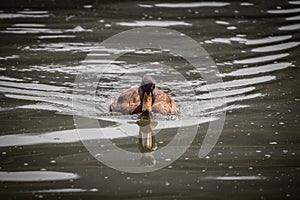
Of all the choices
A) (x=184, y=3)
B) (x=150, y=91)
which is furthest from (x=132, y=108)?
(x=184, y=3)

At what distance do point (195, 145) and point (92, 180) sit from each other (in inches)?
66.4

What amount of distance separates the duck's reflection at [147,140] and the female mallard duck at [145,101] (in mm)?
165

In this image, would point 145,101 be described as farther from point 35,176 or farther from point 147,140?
point 35,176

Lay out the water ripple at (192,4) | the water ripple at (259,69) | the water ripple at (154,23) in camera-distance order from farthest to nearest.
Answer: the water ripple at (192,4), the water ripple at (154,23), the water ripple at (259,69)

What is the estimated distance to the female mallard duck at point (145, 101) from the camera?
1011 cm

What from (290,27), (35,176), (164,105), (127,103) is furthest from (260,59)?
(35,176)

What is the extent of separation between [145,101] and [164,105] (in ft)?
0.94

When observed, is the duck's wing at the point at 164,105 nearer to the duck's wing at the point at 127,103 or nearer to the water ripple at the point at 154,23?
the duck's wing at the point at 127,103

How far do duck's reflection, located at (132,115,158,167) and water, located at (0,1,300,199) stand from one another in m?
0.12

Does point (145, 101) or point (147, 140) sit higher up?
point (145, 101)

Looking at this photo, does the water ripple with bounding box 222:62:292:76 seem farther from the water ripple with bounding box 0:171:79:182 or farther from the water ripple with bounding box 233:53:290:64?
the water ripple with bounding box 0:171:79:182

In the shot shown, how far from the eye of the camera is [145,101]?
1007 centimetres

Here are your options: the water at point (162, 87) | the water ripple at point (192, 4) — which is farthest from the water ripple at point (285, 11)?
the water ripple at point (192, 4)

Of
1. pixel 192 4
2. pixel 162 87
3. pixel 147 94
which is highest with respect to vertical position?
pixel 192 4
